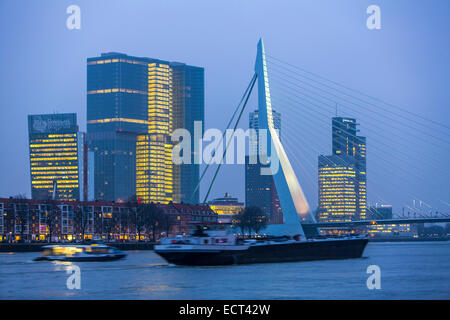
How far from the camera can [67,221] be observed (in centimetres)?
13262

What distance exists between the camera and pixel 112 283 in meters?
39.8

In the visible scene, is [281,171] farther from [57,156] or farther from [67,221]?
[57,156]

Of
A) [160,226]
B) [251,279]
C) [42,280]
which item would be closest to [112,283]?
[42,280]

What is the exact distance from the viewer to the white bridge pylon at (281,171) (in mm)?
67188

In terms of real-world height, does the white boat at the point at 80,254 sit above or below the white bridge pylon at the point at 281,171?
below

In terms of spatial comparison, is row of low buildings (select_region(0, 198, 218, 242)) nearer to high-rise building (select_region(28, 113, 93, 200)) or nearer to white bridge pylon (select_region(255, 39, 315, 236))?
white bridge pylon (select_region(255, 39, 315, 236))

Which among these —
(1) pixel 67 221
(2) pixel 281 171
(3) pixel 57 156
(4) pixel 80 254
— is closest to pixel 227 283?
(2) pixel 281 171

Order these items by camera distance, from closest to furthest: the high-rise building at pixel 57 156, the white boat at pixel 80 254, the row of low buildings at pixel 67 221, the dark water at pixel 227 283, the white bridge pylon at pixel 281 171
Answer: the dark water at pixel 227 283
the white boat at pixel 80 254
the white bridge pylon at pixel 281 171
the row of low buildings at pixel 67 221
the high-rise building at pixel 57 156

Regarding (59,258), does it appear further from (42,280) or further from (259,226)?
(259,226)

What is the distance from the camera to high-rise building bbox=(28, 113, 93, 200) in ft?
640

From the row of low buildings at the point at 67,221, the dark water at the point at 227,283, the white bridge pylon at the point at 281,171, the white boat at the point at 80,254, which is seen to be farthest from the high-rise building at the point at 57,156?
the dark water at the point at 227,283

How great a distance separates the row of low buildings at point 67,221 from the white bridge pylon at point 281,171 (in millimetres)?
42488

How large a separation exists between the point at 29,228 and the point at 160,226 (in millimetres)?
20417

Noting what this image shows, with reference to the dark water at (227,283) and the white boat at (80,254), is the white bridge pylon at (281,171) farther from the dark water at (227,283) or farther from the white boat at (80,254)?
the dark water at (227,283)
